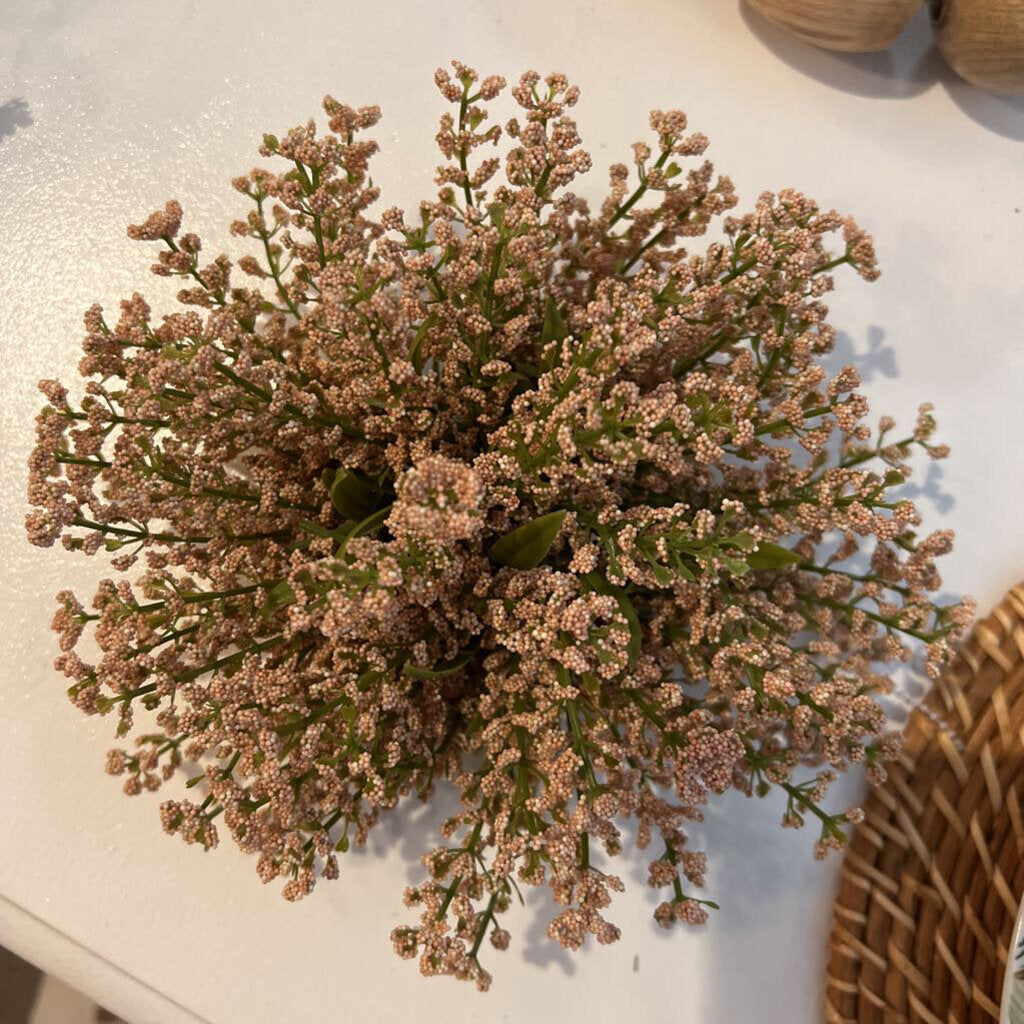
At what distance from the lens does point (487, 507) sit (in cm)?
56

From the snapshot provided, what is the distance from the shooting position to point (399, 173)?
0.86 m

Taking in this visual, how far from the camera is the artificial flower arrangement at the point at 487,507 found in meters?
Answer: 0.52

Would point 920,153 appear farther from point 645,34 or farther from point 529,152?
point 529,152

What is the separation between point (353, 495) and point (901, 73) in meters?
0.75

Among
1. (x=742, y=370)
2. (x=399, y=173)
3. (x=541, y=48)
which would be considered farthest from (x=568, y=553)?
(x=541, y=48)

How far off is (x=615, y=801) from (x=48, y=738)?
56 centimetres

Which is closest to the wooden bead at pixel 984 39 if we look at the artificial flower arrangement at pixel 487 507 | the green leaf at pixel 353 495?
the artificial flower arrangement at pixel 487 507

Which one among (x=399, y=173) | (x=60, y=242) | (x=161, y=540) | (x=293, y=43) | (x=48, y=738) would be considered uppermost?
(x=293, y=43)

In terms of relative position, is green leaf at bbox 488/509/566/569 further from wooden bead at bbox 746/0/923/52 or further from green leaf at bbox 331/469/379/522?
wooden bead at bbox 746/0/923/52

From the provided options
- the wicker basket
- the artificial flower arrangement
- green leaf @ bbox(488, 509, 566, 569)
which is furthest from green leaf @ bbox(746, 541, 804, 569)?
the wicker basket

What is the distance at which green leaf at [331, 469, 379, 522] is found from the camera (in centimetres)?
57

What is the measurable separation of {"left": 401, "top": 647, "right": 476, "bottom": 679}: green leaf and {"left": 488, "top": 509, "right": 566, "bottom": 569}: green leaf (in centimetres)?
8

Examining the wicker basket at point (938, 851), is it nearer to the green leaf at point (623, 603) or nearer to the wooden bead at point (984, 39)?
the green leaf at point (623, 603)

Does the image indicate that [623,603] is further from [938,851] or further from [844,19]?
[844,19]
